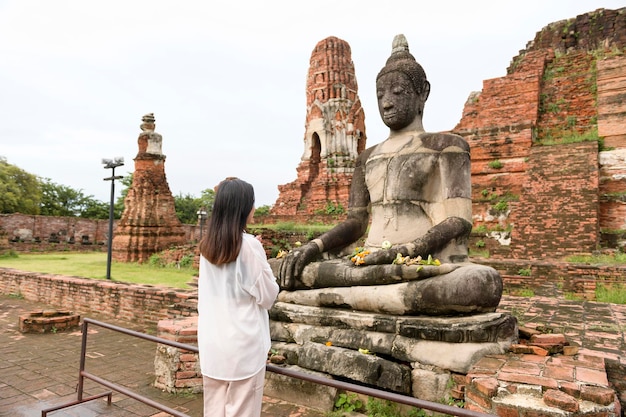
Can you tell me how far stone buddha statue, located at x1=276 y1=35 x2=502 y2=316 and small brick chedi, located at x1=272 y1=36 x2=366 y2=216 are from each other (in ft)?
50.6

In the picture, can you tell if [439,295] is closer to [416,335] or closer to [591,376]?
[416,335]

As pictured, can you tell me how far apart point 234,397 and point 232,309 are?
1.24 feet

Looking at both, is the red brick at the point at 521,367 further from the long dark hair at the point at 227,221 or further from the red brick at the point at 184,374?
the red brick at the point at 184,374

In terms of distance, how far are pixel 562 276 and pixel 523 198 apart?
10.2 feet

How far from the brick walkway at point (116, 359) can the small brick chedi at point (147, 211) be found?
28.2 feet

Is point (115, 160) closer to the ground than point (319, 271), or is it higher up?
higher up

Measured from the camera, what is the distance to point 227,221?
76.4 inches

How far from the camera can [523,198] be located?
1041 cm

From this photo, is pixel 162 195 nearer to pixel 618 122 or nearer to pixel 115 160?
pixel 115 160

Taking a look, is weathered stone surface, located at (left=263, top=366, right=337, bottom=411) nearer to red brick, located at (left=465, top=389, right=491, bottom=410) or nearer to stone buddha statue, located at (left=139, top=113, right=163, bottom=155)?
red brick, located at (left=465, top=389, right=491, bottom=410)

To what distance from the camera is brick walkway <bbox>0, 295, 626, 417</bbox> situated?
341 centimetres

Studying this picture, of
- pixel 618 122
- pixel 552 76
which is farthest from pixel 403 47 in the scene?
pixel 552 76

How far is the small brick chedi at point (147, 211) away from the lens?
1518 cm

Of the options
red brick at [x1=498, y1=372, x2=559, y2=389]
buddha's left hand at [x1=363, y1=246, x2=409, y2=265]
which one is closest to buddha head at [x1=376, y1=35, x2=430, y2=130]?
buddha's left hand at [x1=363, y1=246, x2=409, y2=265]
